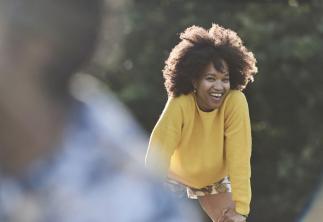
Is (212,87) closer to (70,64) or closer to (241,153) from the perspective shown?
(241,153)

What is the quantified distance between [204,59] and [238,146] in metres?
0.44

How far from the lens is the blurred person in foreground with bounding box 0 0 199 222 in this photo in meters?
1.14

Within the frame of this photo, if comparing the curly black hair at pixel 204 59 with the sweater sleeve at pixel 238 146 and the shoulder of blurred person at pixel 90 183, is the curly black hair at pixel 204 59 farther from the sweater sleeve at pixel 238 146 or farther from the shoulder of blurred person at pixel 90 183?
the shoulder of blurred person at pixel 90 183

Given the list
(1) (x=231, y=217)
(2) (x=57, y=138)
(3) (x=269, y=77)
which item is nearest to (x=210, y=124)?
(1) (x=231, y=217)

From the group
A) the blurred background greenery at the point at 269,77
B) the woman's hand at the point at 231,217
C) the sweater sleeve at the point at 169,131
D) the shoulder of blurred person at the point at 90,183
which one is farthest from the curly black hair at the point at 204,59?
the blurred background greenery at the point at 269,77

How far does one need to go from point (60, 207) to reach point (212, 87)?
3210 millimetres

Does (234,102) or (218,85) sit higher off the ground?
(218,85)

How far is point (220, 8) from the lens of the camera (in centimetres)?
899

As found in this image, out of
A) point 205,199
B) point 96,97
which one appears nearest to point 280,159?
point 205,199

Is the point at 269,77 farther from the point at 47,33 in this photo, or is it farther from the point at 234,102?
the point at 47,33

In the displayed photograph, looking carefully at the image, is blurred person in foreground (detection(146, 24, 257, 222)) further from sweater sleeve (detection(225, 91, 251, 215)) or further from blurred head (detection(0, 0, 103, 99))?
blurred head (detection(0, 0, 103, 99))

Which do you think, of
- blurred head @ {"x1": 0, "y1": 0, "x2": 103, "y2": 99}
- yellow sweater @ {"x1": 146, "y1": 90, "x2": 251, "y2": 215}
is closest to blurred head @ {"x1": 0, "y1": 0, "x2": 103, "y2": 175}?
blurred head @ {"x1": 0, "y1": 0, "x2": 103, "y2": 99}

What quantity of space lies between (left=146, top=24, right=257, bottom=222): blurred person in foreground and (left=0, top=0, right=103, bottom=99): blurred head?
9.53 feet

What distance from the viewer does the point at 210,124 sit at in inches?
168
